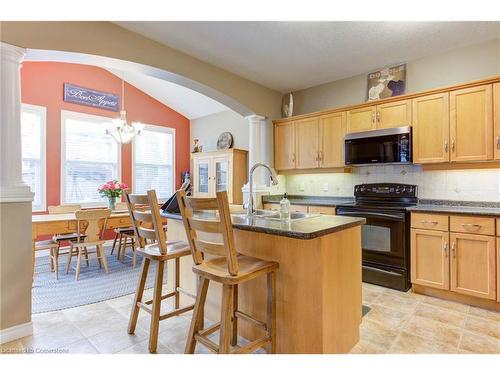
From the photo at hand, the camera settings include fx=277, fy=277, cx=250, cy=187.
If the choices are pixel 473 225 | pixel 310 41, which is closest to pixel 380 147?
pixel 473 225

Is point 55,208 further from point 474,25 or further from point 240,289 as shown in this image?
point 474,25

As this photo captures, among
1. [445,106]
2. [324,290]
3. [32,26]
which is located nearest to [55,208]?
[32,26]

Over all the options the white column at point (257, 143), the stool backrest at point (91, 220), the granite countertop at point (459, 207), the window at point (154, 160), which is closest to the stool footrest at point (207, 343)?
the granite countertop at point (459, 207)

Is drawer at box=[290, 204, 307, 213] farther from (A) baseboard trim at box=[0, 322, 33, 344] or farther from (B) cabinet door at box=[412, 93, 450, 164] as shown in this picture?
(A) baseboard trim at box=[0, 322, 33, 344]

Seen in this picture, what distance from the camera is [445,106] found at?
116 inches

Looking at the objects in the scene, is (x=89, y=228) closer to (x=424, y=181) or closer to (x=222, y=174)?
(x=222, y=174)

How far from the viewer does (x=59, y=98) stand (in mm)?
4820

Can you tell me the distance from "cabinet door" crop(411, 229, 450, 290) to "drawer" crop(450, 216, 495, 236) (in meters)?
0.12

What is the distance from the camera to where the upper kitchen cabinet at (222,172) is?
204 inches

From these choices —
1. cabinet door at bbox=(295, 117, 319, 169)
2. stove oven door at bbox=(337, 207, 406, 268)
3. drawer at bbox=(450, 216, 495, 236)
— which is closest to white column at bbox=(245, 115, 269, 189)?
cabinet door at bbox=(295, 117, 319, 169)

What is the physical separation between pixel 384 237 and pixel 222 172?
126 inches

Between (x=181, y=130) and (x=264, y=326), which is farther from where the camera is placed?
(x=181, y=130)

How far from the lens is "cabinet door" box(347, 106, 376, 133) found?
137 inches
